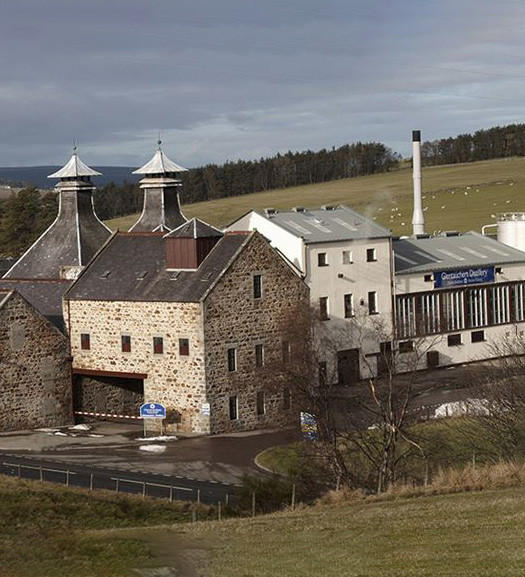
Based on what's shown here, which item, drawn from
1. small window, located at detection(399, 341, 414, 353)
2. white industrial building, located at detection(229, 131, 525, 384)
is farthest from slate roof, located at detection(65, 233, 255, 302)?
small window, located at detection(399, 341, 414, 353)

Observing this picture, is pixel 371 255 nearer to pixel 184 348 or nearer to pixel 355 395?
pixel 355 395

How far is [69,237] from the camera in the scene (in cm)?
6900

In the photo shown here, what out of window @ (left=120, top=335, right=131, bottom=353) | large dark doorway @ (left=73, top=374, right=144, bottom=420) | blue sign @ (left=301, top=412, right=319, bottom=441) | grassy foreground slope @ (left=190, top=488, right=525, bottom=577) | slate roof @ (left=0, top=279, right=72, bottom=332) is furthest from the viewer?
slate roof @ (left=0, top=279, right=72, bottom=332)

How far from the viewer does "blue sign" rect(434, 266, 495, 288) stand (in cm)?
6750

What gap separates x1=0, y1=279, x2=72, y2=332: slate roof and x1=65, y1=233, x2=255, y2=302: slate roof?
197 cm

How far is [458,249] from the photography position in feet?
238

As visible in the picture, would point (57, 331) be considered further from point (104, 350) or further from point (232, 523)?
point (232, 523)

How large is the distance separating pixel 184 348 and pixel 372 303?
14.4 meters

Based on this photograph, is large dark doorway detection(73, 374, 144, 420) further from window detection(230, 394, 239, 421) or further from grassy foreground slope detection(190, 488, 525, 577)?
grassy foreground slope detection(190, 488, 525, 577)

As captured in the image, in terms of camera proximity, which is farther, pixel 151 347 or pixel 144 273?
pixel 144 273

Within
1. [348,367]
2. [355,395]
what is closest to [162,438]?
[355,395]

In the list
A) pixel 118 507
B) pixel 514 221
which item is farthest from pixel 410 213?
pixel 118 507

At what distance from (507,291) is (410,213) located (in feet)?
194

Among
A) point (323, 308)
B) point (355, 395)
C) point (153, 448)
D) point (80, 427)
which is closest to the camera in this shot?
point (153, 448)
